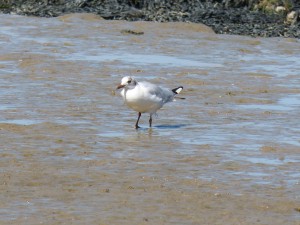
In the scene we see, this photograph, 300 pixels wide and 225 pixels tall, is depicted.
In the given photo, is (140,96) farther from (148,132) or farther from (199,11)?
(199,11)

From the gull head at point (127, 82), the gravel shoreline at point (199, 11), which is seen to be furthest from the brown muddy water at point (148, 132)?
the gravel shoreline at point (199, 11)

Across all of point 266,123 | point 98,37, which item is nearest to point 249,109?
point 266,123

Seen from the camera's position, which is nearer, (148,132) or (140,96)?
(148,132)

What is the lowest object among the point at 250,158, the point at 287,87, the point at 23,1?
the point at 23,1

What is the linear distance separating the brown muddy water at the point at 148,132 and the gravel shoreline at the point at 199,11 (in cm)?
181

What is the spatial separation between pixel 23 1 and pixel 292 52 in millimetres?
9097

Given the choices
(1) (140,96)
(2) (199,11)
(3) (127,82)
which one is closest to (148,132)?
(1) (140,96)

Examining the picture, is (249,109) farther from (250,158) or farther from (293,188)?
(293,188)

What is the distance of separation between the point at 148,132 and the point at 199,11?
12.7m

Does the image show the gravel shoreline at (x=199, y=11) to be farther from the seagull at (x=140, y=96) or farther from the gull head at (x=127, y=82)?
the gull head at (x=127, y=82)

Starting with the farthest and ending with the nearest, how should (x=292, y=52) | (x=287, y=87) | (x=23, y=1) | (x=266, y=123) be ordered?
(x=23, y=1) → (x=292, y=52) → (x=287, y=87) → (x=266, y=123)

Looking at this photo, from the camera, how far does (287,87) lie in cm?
1605

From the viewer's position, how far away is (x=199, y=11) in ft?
81.2

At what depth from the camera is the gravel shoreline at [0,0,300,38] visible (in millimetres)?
23484
